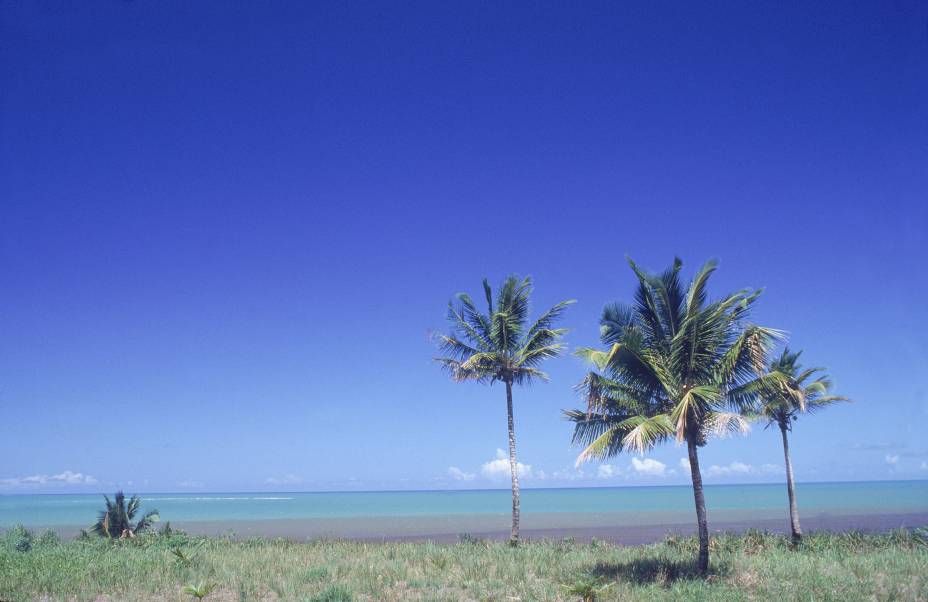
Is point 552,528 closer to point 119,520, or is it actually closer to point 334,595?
point 119,520

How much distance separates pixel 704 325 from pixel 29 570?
18174 millimetres

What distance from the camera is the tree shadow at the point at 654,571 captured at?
46.3ft

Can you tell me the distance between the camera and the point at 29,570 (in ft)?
50.0

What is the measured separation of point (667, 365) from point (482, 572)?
23.9 feet

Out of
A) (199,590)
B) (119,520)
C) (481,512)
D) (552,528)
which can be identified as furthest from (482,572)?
(481,512)

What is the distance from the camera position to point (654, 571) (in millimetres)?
14953

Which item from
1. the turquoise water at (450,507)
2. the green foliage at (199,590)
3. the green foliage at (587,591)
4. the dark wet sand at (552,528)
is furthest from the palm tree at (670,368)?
the turquoise water at (450,507)

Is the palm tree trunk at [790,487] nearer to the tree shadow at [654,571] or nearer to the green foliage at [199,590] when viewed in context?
the tree shadow at [654,571]

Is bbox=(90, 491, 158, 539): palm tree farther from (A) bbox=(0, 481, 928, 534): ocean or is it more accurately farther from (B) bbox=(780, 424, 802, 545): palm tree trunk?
(B) bbox=(780, 424, 802, 545): palm tree trunk

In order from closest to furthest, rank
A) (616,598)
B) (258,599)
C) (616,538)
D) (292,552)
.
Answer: (616,598) → (258,599) → (292,552) → (616,538)

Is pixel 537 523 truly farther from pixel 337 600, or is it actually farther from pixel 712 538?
pixel 337 600

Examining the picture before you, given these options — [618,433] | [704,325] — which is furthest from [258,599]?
[704,325]

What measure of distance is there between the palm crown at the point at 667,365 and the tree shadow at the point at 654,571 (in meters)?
3.01

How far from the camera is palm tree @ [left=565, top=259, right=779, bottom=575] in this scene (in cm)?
1371
